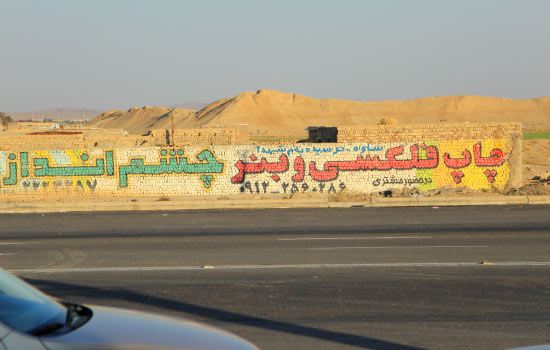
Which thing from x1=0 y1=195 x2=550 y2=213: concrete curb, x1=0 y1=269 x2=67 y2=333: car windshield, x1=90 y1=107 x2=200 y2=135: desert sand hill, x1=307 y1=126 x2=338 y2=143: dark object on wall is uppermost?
x1=90 y1=107 x2=200 y2=135: desert sand hill

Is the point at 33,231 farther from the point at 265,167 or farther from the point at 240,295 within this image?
the point at 265,167

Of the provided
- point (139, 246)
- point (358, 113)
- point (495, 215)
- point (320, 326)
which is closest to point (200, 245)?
point (139, 246)

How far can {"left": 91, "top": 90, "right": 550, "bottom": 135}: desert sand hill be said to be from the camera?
510 feet

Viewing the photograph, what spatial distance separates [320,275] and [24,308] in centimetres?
683

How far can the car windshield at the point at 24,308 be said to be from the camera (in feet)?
12.6

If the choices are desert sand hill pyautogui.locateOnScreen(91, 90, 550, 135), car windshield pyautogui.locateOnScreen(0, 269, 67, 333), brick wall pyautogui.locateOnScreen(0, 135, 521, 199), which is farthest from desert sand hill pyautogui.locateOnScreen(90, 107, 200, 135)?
car windshield pyautogui.locateOnScreen(0, 269, 67, 333)

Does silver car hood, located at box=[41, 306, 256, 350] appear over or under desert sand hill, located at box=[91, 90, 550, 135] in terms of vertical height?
under

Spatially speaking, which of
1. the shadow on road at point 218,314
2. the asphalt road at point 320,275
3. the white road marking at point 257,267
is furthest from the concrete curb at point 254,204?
the shadow on road at point 218,314

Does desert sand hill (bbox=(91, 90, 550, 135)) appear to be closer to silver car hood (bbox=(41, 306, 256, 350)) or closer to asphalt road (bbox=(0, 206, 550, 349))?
asphalt road (bbox=(0, 206, 550, 349))

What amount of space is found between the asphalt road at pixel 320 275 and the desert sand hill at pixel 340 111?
431 ft

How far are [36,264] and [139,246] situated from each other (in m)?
2.62

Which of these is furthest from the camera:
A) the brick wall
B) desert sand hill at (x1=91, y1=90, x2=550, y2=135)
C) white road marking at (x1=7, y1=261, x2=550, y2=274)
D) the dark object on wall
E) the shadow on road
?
desert sand hill at (x1=91, y1=90, x2=550, y2=135)

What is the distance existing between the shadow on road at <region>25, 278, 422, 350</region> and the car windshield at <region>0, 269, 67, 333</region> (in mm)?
3497

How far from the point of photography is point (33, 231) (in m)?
17.5
